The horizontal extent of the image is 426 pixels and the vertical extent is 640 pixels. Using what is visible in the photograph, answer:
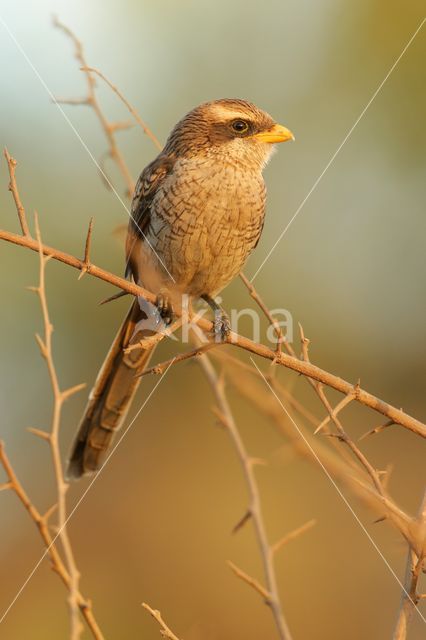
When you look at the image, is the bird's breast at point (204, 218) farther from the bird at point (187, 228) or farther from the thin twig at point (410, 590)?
the thin twig at point (410, 590)

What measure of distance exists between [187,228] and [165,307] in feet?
1.50

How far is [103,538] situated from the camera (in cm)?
706

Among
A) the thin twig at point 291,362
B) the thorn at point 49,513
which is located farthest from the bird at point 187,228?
the thorn at point 49,513

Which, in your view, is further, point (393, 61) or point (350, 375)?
point (393, 61)

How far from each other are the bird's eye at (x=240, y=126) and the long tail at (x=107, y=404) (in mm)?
1204

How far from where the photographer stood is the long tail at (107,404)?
422 centimetres

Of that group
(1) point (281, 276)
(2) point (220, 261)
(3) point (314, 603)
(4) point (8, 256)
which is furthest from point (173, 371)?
(2) point (220, 261)

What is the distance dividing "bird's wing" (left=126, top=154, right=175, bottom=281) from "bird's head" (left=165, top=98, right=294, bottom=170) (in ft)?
0.42

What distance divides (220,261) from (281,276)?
445 cm

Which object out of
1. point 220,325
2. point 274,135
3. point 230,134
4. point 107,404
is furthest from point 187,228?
point 107,404

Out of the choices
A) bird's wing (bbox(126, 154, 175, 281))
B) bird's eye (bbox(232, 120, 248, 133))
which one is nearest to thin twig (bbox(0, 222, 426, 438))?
bird's wing (bbox(126, 154, 175, 281))

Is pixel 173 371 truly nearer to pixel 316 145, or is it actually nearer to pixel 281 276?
pixel 281 276

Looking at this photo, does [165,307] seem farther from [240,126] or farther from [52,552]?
[52,552]

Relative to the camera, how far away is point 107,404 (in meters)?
4.27
